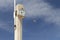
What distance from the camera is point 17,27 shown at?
3009 centimetres

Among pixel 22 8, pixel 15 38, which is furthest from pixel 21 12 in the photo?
pixel 15 38

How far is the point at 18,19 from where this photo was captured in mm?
30344

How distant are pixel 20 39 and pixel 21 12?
275cm

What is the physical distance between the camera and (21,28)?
30234mm

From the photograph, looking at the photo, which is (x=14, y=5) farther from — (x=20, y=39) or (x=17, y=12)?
(x=20, y=39)

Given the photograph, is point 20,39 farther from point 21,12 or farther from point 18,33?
point 21,12

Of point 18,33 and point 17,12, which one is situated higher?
point 17,12

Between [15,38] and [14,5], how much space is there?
3.44 m

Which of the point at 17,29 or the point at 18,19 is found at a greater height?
the point at 18,19

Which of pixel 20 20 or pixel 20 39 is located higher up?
pixel 20 20

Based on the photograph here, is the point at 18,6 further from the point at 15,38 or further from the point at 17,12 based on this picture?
the point at 15,38

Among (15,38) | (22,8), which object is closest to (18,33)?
(15,38)

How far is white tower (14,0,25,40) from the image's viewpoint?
30.0m

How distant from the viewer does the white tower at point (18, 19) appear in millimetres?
30047
